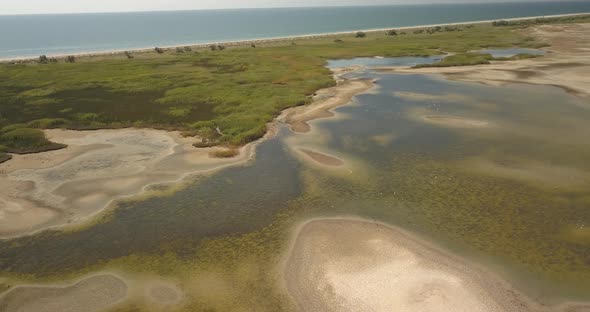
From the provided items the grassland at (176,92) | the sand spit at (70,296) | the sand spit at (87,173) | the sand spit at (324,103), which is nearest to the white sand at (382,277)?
the sand spit at (70,296)

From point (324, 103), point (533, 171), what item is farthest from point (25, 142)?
point (533, 171)

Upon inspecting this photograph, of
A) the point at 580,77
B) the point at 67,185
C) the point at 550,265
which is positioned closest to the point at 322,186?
the point at 550,265

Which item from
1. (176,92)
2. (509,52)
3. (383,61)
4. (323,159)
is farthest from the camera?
(509,52)

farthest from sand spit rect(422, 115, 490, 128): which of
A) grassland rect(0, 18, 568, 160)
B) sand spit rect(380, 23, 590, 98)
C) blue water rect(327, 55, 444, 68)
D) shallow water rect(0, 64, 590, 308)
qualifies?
blue water rect(327, 55, 444, 68)

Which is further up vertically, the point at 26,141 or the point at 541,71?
the point at 26,141

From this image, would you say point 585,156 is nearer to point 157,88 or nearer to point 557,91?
point 557,91

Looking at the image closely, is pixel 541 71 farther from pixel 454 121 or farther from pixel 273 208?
pixel 273 208

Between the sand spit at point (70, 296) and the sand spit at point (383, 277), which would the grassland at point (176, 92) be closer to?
the sand spit at point (383, 277)
